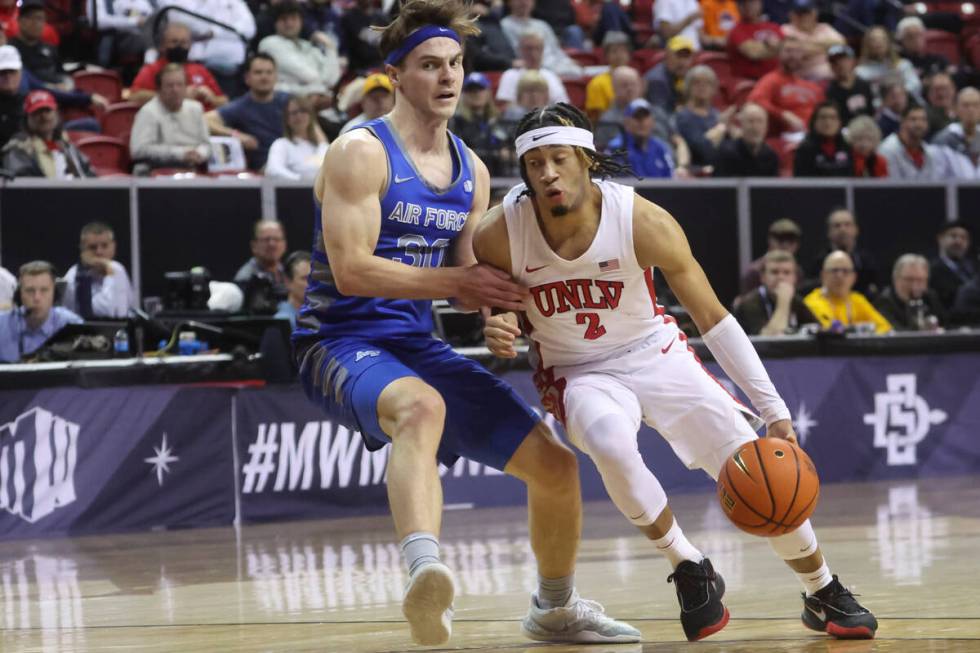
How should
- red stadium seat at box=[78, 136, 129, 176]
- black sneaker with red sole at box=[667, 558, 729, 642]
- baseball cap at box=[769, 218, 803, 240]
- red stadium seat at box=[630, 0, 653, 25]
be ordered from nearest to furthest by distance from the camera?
black sneaker with red sole at box=[667, 558, 729, 642], red stadium seat at box=[78, 136, 129, 176], baseball cap at box=[769, 218, 803, 240], red stadium seat at box=[630, 0, 653, 25]

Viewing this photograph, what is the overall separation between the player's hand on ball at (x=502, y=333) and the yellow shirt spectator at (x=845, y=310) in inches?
279

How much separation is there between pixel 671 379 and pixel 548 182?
2.66ft

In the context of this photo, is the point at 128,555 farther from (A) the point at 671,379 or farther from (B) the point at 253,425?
(A) the point at 671,379

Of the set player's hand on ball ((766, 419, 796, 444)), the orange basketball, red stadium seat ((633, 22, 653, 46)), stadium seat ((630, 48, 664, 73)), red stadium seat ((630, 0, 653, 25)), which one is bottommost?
the orange basketball

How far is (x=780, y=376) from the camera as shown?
36.5 ft

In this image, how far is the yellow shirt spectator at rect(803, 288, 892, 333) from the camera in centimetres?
1209

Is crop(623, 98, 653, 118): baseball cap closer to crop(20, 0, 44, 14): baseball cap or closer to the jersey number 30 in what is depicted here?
crop(20, 0, 44, 14): baseball cap

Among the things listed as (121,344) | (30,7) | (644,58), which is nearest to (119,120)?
(30,7)

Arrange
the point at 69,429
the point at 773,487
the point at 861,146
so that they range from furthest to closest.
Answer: the point at 861,146, the point at 69,429, the point at 773,487

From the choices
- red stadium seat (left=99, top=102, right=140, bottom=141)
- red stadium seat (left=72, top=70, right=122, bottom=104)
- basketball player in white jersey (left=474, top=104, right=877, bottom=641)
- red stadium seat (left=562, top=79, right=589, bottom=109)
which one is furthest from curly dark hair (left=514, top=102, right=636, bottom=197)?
red stadium seat (left=562, top=79, right=589, bottom=109)

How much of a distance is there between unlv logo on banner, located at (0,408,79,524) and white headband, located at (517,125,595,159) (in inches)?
201

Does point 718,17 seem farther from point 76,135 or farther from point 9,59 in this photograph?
point 9,59

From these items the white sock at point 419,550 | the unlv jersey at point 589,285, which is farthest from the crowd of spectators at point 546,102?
the white sock at point 419,550

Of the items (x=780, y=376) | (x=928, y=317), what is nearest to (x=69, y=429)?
(x=780, y=376)
